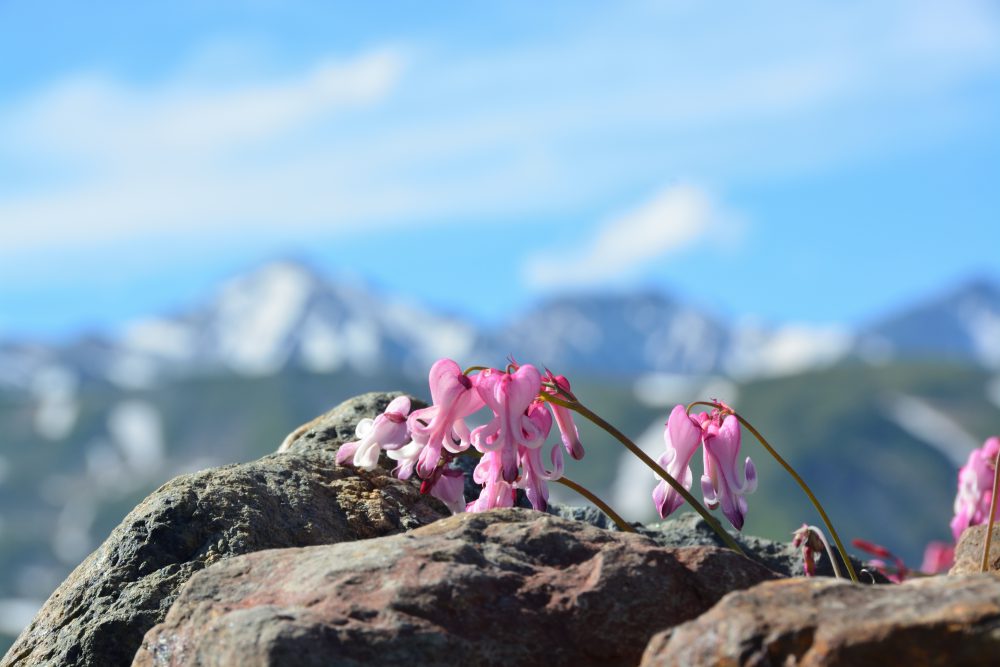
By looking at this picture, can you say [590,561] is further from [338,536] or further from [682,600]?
[338,536]

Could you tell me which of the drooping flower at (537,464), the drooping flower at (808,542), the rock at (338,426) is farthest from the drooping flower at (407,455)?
the drooping flower at (808,542)

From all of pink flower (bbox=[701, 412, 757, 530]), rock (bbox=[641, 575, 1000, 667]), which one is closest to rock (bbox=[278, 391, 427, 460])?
pink flower (bbox=[701, 412, 757, 530])

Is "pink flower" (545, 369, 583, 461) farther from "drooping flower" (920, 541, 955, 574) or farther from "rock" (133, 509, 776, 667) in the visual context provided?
"drooping flower" (920, 541, 955, 574)

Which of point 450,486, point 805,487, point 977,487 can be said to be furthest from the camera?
point 977,487

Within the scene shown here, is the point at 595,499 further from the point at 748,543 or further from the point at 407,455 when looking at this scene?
the point at 748,543

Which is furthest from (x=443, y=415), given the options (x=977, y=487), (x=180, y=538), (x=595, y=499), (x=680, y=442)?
(x=977, y=487)

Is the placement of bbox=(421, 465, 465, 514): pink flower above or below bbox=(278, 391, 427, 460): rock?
below
